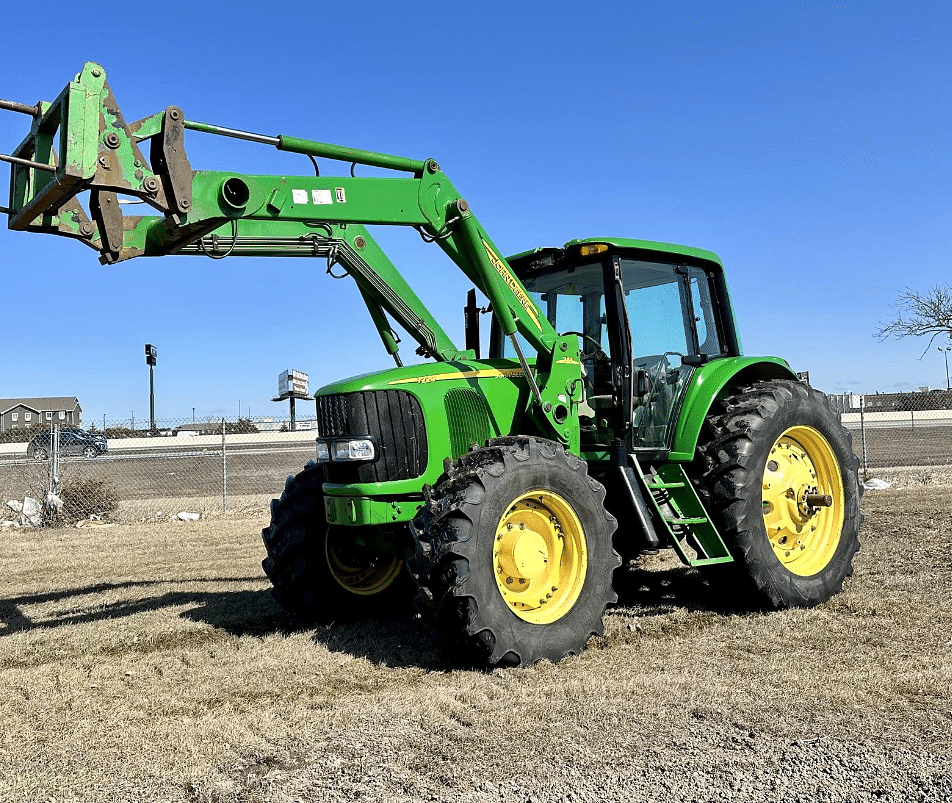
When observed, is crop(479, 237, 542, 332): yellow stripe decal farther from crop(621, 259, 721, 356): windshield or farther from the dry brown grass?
the dry brown grass

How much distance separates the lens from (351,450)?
518 centimetres

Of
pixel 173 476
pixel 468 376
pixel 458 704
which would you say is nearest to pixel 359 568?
pixel 468 376

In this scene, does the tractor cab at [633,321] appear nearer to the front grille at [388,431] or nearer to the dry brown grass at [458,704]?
the front grille at [388,431]

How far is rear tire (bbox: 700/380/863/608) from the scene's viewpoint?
18.5 feet

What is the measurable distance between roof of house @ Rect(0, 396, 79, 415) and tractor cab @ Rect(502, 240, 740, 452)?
99848 millimetres

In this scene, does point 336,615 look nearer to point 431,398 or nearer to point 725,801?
point 431,398

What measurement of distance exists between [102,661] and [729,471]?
4104 mm

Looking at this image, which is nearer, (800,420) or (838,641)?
(838,641)

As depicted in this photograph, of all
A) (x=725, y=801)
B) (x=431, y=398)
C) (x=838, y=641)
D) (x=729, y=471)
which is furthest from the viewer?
(x=729, y=471)

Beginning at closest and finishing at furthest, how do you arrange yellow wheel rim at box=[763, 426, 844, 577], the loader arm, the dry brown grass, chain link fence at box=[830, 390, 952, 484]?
the dry brown grass
the loader arm
yellow wheel rim at box=[763, 426, 844, 577]
chain link fence at box=[830, 390, 952, 484]

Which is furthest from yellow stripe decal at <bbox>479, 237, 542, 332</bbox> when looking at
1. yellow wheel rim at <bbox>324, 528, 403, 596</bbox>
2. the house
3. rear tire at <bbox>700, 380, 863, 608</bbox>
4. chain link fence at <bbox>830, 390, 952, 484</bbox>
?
the house

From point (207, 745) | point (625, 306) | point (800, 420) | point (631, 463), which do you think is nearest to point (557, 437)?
point (631, 463)

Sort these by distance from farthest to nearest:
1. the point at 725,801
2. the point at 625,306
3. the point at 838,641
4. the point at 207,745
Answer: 1. the point at 625,306
2. the point at 838,641
3. the point at 207,745
4. the point at 725,801

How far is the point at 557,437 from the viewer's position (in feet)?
18.5
